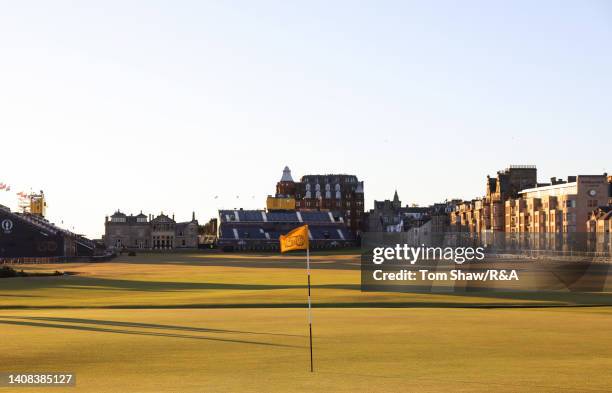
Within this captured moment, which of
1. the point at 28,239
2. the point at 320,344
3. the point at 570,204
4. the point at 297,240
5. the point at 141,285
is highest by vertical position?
the point at 570,204

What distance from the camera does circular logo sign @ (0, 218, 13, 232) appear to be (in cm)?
A: 19088

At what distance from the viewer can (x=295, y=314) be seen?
47.5 meters

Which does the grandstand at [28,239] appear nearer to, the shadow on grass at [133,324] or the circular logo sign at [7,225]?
the circular logo sign at [7,225]

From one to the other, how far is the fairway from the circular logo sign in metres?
139

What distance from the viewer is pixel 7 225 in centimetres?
19100

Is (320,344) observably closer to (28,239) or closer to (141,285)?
(141,285)

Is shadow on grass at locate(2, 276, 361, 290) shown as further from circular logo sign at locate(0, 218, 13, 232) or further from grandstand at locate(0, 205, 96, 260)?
circular logo sign at locate(0, 218, 13, 232)

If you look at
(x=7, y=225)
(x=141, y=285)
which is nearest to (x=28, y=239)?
(x=7, y=225)

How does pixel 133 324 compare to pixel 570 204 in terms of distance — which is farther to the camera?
pixel 570 204

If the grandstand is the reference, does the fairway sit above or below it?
below

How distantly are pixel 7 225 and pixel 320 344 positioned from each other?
172 metres

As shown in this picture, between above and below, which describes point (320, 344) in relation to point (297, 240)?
below

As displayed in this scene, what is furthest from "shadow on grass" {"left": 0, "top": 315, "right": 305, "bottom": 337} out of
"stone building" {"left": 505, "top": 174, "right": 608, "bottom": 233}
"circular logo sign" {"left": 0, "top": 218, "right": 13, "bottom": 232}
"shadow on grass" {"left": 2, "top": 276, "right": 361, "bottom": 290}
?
"circular logo sign" {"left": 0, "top": 218, "right": 13, "bottom": 232}

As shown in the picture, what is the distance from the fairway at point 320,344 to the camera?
22.8 metres
